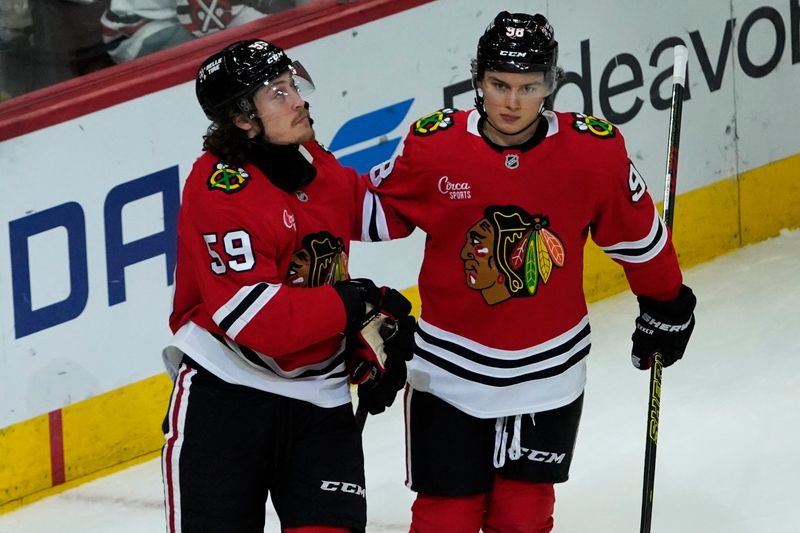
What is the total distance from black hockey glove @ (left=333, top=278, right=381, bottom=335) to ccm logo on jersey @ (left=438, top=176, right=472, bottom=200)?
0.24 metres

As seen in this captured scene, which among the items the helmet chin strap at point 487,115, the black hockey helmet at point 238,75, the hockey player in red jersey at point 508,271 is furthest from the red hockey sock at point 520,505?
the black hockey helmet at point 238,75

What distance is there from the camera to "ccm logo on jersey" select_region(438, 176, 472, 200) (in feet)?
10.6

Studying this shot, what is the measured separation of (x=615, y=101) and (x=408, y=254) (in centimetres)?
91

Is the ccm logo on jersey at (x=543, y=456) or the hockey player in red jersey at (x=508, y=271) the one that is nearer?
the hockey player in red jersey at (x=508, y=271)

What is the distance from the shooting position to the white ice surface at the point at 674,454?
13.9ft

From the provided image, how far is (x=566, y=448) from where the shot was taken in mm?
3436

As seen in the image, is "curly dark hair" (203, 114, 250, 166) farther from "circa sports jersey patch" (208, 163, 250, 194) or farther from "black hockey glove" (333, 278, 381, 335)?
"black hockey glove" (333, 278, 381, 335)

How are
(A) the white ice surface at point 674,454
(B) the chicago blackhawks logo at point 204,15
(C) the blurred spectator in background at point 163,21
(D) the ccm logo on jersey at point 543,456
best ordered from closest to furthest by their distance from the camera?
(D) the ccm logo on jersey at point 543,456, (A) the white ice surface at point 674,454, (C) the blurred spectator in background at point 163,21, (B) the chicago blackhawks logo at point 204,15

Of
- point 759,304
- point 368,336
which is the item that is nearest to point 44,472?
point 368,336

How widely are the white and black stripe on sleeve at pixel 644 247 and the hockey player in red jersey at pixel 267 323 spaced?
1.54ft

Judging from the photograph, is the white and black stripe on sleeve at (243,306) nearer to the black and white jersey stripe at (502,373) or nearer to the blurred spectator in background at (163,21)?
the black and white jersey stripe at (502,373)

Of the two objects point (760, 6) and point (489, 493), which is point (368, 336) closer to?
point (489, 493)

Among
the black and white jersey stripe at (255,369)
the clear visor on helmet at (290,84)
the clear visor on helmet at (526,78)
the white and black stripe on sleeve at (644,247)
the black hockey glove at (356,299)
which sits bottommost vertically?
the black and white jersey stripe at (255,369)

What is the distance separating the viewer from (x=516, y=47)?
3.15 meters
